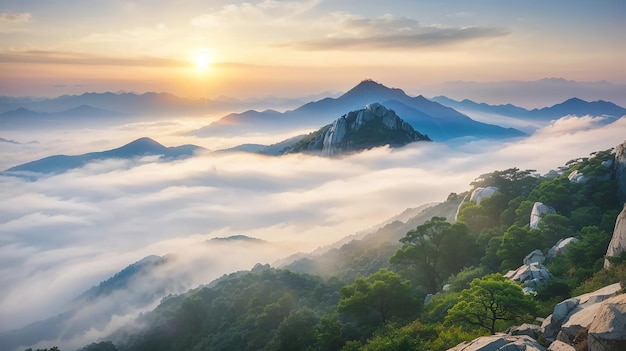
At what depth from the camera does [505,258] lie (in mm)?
51031

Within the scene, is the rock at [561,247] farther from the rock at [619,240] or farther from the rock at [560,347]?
the rock at [560,347]

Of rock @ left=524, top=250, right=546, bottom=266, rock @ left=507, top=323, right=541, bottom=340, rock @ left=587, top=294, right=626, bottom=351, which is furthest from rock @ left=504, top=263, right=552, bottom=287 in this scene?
rock @ left=587, top=294, right=626, bottom=351

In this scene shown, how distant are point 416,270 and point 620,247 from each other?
32294 mm

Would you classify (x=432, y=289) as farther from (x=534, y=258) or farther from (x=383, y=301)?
(x=534, y=258)

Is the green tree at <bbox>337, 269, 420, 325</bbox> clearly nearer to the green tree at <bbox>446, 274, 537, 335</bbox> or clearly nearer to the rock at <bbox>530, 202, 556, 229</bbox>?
the green tree at <bbox>446, 274, 537, 335</bbox>

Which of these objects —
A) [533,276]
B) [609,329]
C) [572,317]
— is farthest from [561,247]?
[609,329]

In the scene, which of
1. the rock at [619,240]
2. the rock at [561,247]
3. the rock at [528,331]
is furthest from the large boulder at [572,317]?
the rock at [561,247]

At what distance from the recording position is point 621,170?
196 ft

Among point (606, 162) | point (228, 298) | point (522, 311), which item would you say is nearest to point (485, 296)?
point (522, 311)

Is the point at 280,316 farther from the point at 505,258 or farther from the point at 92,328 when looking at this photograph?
the point at 92,328

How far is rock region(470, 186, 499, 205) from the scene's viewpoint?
75.5 metres

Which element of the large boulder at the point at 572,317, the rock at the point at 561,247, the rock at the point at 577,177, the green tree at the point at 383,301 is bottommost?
the green tree at the point at 383,301

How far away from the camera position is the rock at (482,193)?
7550cm

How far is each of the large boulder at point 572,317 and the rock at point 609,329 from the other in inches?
84.0
